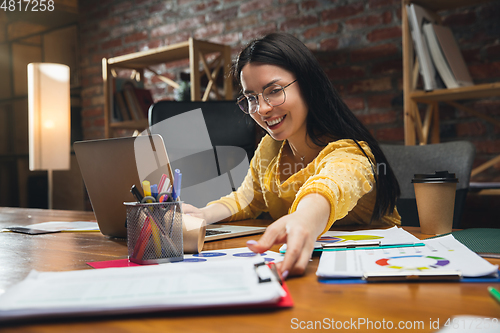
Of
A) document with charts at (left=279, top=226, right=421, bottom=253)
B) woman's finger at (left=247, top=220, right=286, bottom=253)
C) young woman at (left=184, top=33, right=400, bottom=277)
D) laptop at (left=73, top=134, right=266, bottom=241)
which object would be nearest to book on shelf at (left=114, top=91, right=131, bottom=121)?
young woman at (left=184, top=33, right=400, bottom=277)

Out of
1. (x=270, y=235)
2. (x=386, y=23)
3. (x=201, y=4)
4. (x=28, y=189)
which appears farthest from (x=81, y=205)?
(x=270, y=235)

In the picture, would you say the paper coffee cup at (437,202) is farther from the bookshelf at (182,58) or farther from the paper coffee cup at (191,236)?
the bookshelf at (182,58)

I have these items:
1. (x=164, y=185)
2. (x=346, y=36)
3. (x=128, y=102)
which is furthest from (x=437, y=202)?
(x=128, y=102)

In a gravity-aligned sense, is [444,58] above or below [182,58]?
below

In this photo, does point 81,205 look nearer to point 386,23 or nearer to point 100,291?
point 386,23

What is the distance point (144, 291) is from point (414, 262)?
349mm

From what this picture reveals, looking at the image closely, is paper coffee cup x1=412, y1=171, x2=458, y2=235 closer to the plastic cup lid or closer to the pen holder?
the plastic cup lid

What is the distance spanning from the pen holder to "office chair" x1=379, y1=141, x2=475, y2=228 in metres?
0.97

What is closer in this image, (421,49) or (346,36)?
(421,49)

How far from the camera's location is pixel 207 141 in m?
1.77

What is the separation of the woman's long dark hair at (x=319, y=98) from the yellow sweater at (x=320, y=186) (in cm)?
4

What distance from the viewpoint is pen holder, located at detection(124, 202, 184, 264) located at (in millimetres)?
622

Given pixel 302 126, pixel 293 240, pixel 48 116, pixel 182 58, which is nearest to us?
pixel 293 240

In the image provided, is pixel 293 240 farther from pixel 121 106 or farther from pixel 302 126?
pixel 121 106
